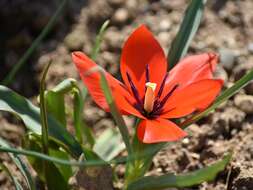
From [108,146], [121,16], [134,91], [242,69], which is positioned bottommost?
[108,146]

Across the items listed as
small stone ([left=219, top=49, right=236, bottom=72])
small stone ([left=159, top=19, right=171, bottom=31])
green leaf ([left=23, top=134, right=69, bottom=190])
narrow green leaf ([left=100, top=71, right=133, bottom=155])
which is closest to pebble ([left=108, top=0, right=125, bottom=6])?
small stone ([left=159, top=19, right=171, bottom=31])

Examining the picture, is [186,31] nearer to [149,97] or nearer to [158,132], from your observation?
[149,97]

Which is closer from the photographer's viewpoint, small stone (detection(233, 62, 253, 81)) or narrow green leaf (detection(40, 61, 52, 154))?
narrow green leaf (detection(40, 61, 52, 154))

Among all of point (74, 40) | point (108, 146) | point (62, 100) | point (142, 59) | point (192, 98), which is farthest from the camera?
point (74, 40)

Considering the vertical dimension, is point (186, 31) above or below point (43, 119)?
above

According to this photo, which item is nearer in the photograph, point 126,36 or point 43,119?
point 43,119

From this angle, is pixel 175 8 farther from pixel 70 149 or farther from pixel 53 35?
pixel 70 149

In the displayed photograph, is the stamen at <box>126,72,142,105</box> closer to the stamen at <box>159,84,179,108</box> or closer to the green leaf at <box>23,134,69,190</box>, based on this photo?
the stamen at <box>159,84,179,108</box>

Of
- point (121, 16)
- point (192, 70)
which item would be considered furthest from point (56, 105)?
point (121, 16)
